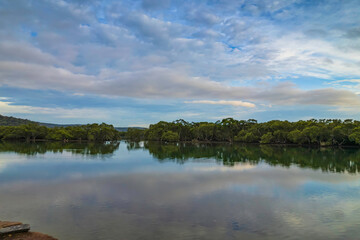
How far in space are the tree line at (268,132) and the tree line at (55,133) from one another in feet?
80.4

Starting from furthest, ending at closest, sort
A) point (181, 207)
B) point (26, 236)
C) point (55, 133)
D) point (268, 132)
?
1. point (55, 133)
2. point (268, 132)
3. point (181, 207)
4. point (26, 236)

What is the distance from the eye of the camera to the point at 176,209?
497 inches

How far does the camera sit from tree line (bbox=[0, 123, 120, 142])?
318 feet

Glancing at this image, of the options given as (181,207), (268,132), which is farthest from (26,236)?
(268,132)

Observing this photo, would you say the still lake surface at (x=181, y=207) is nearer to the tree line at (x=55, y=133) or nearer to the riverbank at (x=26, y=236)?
the riverbank at (x=26, y=236)

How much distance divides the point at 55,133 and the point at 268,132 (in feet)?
278

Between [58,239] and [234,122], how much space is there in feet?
330

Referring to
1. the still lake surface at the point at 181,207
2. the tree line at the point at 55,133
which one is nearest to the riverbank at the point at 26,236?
the still lake surface at the point at 181,207

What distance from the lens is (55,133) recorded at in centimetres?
10119

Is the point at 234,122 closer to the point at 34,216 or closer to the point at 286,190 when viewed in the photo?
the point at 286,190

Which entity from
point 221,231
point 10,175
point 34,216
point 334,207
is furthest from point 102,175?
point 334,207

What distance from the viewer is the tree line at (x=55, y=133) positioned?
318 feet

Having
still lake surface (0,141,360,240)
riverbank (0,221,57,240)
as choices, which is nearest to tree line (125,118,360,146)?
still lake surface (0,141,360,240)

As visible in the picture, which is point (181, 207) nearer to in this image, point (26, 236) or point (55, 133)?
point (26, 236)
